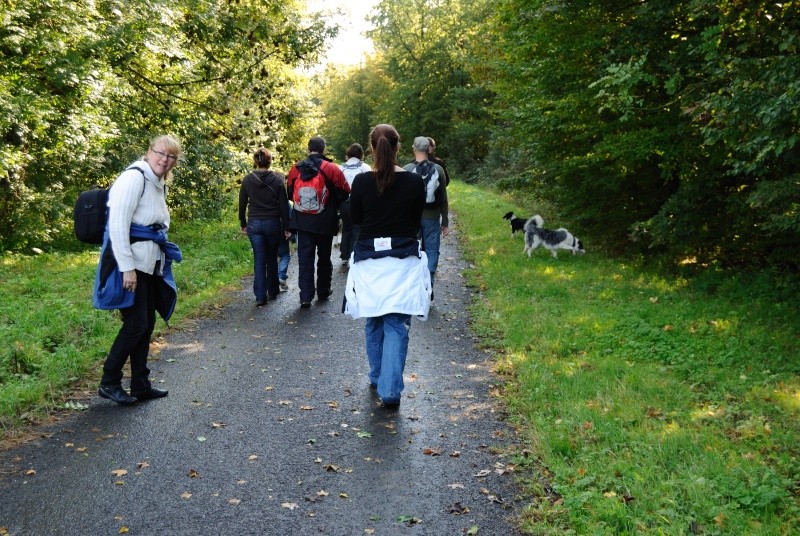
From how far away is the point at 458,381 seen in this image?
6707mm

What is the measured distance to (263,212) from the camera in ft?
32.1

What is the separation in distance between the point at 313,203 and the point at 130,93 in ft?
15.5

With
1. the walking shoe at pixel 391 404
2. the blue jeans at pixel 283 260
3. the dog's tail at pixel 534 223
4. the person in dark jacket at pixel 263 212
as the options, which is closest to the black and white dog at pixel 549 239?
the dog's tail at pixel 534 223

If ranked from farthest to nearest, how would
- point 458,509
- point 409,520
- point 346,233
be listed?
point 346,233, point 458,509, point 409,520

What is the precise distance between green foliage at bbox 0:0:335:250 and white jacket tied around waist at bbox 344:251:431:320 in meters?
5.74

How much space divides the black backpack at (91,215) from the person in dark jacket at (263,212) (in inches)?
169

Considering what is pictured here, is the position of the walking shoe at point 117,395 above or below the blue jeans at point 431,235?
below

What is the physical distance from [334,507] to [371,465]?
66 centimetres

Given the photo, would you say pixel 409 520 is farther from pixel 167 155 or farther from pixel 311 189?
pixel 311 189

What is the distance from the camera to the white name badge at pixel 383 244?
5688 mm

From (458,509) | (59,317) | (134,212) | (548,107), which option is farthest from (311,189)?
(458,509)

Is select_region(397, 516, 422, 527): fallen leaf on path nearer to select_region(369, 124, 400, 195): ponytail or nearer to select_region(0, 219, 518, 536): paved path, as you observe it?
select_region(0, 219, 518, 536): paved path

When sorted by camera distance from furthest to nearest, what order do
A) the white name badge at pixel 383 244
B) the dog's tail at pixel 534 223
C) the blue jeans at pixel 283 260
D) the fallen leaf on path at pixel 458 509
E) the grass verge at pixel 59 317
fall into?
the dog's tail at pixel 534 223 < the blue jeans at pixel 283 260 < the grass verge at pixel 59 317 < the white name badge at pixel 383 244 < the fallen leaf on path at pixel 458 509

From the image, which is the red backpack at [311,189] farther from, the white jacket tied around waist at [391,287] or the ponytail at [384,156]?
the ponytail at [384,156]
